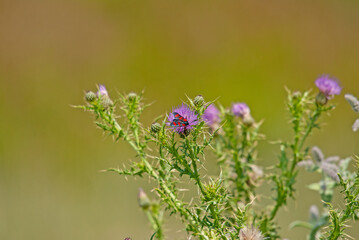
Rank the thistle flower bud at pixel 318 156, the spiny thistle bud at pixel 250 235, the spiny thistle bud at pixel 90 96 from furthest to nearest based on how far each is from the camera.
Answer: the thistle flower bud at pixel 318 156, the spiny thistle bud at pixel 90 96, the spiny thistle bud at pixel 250 235

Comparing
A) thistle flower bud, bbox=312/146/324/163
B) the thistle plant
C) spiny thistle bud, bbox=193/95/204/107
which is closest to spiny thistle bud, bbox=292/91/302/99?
the thistle plant

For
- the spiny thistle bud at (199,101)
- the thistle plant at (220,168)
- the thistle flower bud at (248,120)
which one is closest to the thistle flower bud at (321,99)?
the thistle plant at (220,168)

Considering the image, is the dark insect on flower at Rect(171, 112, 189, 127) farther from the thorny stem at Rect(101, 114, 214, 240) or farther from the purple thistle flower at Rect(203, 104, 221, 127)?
the purple thistle flower at Rect(203, 104, 221, 127)

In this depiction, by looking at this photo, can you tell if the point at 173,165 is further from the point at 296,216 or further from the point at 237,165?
the point at 296,216

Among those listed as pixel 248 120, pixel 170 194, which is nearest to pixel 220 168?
pixel 170 194

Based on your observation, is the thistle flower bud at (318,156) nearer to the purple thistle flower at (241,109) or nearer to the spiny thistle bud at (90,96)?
the purple thistle flower at (241,109)

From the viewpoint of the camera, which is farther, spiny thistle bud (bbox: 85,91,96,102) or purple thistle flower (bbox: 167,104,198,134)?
spiny thistle bud (bbox: 85,91,96,102)

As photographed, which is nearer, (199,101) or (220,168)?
(199,101)

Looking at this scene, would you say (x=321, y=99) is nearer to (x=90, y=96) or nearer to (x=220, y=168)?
(x=220, y=168)
